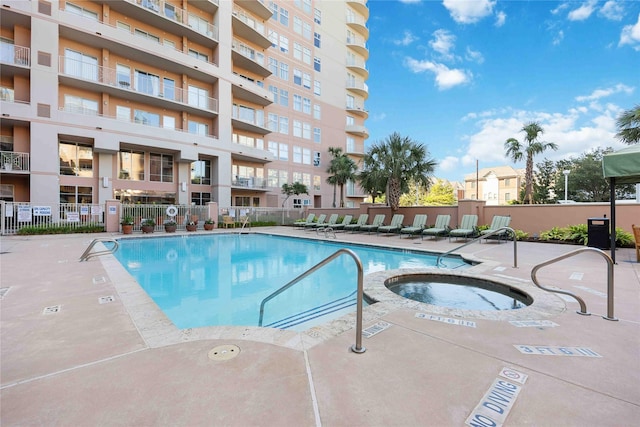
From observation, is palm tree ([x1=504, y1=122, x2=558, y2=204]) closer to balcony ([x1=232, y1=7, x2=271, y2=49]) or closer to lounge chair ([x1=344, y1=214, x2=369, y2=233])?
lounge chair ([x1=344, y1=214, x2=369, y2=233])

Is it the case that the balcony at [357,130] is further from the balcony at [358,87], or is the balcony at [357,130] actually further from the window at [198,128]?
the window at [198,128]

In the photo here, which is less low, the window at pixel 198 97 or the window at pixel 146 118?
the window at pixel 198 97

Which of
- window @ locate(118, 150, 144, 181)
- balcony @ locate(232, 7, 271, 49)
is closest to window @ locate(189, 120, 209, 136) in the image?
window @ locate(118, 150, 144, 181)

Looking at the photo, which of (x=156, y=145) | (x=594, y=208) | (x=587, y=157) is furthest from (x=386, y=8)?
(x=594, y=208)

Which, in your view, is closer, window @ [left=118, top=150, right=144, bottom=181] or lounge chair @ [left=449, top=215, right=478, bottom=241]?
lounge chair @ [left=449, top=215, right=478, bottom=241]

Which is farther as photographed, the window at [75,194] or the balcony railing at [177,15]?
the balcony railing at [177,15]

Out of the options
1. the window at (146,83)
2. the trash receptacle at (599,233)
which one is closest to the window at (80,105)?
the window at (146,83)

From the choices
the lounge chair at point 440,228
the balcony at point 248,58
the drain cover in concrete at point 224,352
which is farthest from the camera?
the balcony at point 248,58

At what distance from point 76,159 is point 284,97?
1813 centimetres

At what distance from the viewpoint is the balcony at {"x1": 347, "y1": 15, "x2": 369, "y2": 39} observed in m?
35.1

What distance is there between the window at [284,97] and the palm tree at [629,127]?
24451 mm

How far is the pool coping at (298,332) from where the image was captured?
293cm

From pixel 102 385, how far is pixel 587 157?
45938 mm

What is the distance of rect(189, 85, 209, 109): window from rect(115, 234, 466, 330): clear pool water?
1365cm
